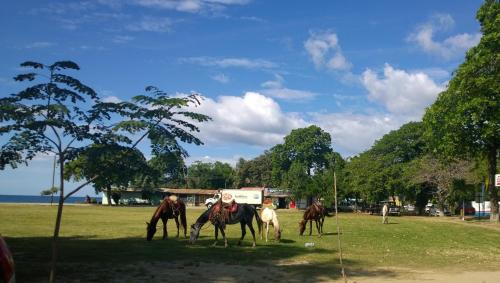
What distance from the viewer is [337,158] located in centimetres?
9481

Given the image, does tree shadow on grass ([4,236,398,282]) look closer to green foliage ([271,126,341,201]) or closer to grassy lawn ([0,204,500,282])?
grassy lawn ([0,204,500,282])

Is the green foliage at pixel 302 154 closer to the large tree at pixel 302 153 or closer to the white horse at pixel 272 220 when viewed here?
the large tree at pixel 302 153

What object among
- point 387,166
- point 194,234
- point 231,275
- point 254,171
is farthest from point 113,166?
point 254,171

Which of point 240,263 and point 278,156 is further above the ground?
point 278,156

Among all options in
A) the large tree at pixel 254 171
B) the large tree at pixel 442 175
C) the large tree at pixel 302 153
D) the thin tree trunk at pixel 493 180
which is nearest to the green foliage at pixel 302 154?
the large tree at pixel 302 153

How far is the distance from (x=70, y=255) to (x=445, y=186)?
4728cm

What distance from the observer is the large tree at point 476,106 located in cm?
3659

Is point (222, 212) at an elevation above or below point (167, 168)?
below

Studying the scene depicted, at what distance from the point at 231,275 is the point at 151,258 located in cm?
374

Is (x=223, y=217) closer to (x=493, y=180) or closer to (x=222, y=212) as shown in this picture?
(x=222, y=212)

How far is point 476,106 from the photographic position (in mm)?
36781

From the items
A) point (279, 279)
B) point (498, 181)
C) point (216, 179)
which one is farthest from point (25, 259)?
point (216, 179)

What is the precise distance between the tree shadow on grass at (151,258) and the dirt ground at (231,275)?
25 mm

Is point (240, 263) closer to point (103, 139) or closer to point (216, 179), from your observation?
point (103, 139)
